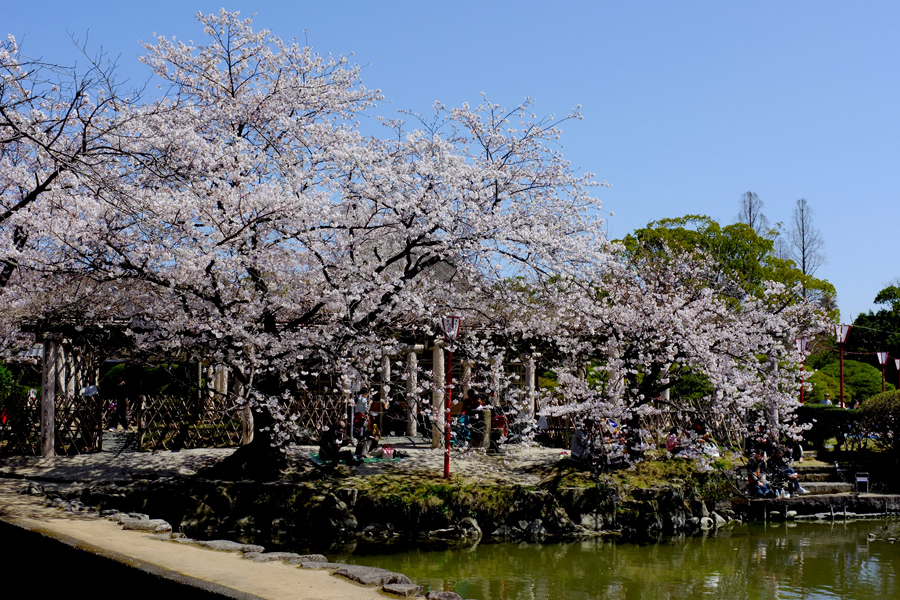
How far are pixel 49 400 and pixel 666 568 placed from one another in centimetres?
1159

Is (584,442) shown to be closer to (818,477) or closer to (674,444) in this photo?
(674,444)

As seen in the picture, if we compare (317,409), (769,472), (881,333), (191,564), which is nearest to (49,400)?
(317,409)

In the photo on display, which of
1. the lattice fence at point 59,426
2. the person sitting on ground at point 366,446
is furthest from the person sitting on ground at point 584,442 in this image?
the lattice fence at point 59,426

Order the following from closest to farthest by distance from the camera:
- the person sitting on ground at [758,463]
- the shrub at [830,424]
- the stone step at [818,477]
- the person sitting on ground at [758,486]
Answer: the person sitting on ground at [758,486]
the person sitting on ground at [758,463]
the stone step at [818,477]
the shrub at [830,424]

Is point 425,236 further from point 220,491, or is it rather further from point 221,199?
point 220,491

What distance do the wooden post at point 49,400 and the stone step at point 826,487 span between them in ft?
48.2

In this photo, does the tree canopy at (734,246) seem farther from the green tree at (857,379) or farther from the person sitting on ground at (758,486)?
the person sitting on ground at (758,486)

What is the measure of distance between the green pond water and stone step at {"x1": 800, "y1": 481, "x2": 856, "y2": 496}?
2812 mm

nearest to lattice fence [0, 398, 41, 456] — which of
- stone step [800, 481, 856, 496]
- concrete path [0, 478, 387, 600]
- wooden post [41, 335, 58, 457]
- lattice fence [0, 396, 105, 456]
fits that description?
lattice fence [0, 396, 105, 456]

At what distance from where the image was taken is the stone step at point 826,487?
1570 centimetres

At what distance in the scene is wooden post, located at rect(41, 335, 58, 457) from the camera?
48.9ft

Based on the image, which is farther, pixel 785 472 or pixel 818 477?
pixel 818 477

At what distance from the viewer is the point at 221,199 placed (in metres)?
11.1

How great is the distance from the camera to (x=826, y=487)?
15820mm
